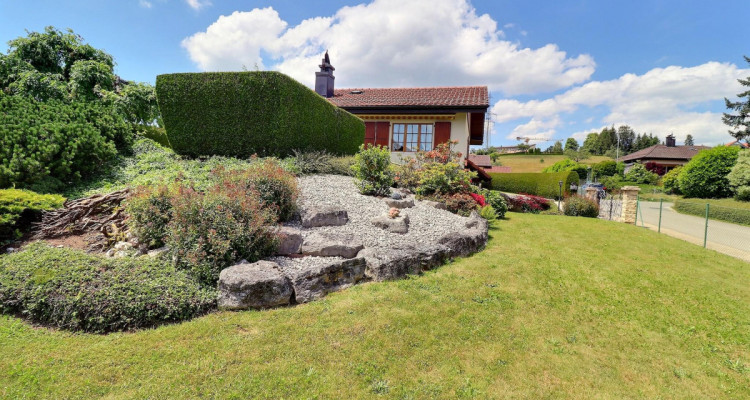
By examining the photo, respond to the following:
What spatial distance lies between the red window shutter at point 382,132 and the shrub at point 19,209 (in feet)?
43.5

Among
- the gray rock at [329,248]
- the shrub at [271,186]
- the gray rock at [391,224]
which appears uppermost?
the shrub at [271,186]

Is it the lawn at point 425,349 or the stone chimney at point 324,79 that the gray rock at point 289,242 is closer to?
the lawn at point 425,349

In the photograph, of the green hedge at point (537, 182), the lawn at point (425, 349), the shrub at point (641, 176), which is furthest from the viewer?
the shrub at point (641, 176)

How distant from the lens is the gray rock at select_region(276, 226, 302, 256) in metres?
4.49

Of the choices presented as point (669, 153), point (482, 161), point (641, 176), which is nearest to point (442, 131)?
point (482, 161)

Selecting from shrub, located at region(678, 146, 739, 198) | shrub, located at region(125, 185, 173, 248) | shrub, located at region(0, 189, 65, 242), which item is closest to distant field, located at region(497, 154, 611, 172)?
shrub, located at region(678, 146, 739, 198)

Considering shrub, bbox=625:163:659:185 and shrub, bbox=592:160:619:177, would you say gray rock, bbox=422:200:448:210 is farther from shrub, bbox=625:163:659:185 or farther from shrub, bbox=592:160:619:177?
shrub, bbox=592:160:619:177

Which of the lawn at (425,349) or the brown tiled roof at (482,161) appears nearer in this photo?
the lawn at (425,349)

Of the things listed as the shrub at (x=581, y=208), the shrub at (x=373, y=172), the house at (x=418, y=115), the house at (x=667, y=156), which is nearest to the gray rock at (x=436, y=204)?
the shrub at (x=373, y=172)

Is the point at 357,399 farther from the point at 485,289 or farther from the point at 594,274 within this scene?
the point at 594,274

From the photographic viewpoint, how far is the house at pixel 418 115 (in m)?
15.9

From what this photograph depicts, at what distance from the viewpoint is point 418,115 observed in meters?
16.3

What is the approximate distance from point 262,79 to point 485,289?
7517mm

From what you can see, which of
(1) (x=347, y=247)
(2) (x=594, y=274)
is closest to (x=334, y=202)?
(1) (x=347, y=247)
